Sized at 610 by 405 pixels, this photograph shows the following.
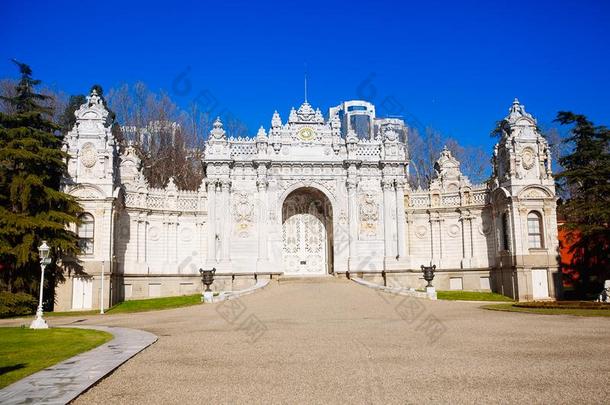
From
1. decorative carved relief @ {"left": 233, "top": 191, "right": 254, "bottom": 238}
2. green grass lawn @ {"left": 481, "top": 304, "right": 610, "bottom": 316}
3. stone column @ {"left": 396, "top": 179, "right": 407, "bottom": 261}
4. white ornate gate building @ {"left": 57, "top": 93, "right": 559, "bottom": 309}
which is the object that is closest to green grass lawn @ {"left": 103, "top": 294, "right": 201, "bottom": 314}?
white ornate gate building @ {"left": 57, "top": 93, "right": 559, "bottom": 309}

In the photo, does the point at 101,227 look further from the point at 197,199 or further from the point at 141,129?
the point at 141,129

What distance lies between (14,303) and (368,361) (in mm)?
21635

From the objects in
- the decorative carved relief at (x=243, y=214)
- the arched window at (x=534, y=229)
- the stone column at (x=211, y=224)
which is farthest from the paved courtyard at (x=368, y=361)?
the decorative carved relief at (x=243, y=214)

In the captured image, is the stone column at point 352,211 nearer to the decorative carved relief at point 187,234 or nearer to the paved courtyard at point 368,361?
the decorative carved relief at point 187,234

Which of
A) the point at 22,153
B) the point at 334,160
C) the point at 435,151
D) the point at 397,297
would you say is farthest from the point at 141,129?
the point at 397,297

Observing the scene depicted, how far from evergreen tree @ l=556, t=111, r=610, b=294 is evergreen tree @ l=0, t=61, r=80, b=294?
28.4 m

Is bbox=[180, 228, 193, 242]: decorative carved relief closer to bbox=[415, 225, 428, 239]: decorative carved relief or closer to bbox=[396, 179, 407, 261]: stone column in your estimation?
bbox=[396, 179, 407, 261]: stone column

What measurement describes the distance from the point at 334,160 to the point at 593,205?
16819 mm

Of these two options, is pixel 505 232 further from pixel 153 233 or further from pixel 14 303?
pixel 14 303

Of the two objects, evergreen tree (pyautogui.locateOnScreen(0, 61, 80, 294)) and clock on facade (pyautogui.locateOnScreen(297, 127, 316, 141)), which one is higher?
clock on facade (pyautogui.locateOnScreen(297, 127, 316, 141))

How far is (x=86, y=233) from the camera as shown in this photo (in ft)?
113

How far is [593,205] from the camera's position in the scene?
33156 millimetres

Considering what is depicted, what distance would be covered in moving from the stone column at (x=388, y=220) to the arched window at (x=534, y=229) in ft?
29.3

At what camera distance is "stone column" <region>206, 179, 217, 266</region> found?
129 feet
